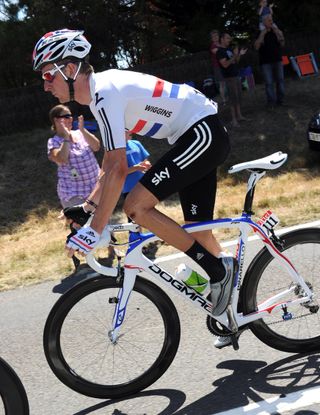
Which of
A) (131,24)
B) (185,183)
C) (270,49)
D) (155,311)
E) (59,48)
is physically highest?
(59,48)

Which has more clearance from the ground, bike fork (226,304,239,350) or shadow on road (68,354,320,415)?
bike fork (226,304,239,350)

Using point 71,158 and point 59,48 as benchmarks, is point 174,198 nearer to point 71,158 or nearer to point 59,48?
point 71,158

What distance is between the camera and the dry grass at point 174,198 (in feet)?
22.5

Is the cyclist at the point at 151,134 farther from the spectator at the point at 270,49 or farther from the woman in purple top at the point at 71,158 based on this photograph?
the spectator at the point at 270,49

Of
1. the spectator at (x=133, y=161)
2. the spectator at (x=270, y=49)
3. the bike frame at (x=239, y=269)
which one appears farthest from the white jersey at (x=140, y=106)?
the spectator at (x=270, y=49)

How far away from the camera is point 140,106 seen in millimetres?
3334

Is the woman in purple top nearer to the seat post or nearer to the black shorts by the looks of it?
the black shorts

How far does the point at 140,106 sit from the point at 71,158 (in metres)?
3.25

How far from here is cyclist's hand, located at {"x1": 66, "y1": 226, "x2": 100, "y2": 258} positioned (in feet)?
10.3

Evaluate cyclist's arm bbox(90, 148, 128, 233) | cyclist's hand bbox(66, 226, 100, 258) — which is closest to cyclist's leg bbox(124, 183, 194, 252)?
cyclist's arm bbox(90, 148, 128, 233)

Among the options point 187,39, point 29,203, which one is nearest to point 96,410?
point 29,203

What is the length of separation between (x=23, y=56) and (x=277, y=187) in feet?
25.3

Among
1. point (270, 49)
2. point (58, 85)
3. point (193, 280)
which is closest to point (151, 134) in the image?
point (58, 85)

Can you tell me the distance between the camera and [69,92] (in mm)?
3270
